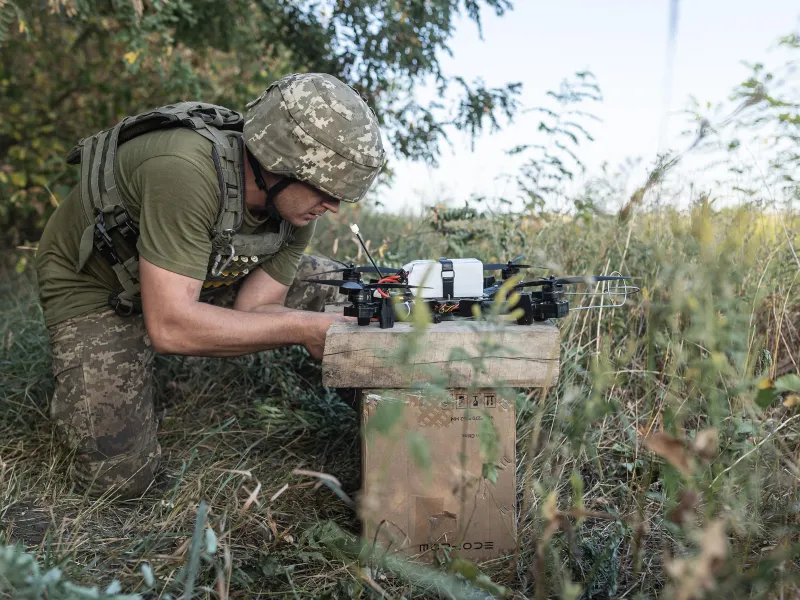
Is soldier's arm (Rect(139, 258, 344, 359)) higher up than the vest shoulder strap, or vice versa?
the vest shoulder strap

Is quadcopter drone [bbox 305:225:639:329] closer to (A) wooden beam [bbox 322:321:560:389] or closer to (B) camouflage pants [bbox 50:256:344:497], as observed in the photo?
(A) wooden beam [bbox 322:321:560:389]

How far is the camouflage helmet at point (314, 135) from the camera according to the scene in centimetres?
275

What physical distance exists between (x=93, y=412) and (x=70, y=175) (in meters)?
4.19

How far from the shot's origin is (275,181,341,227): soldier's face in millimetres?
2902

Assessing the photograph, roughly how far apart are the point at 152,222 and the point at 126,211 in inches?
12.6

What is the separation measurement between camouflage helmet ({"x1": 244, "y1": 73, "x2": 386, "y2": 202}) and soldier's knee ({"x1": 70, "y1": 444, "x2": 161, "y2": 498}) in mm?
1458

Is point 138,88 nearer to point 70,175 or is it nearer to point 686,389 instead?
point 70,175

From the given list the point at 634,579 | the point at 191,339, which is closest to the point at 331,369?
the point at 191,339

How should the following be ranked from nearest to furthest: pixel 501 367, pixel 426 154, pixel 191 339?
pixel 501 367, pixel 191 339, pixel 426 154

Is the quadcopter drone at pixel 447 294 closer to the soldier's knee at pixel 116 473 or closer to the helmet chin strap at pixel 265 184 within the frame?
the helmet chin strap at pixel 265 184

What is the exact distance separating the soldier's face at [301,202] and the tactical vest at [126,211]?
0.17 meters

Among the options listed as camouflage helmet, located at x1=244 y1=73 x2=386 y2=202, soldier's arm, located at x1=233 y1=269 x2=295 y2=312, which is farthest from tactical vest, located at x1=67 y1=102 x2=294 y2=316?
soldier's arm, located at x1=233 y1=269 x2=295 y2=312

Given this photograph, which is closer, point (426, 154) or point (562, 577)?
point (562, 577)

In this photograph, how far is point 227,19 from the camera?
5.12m
